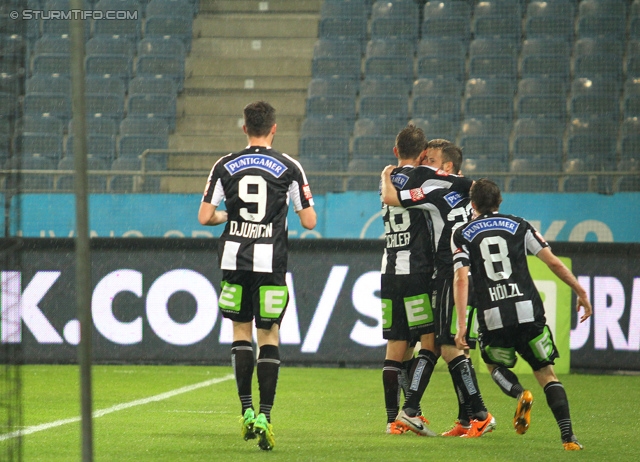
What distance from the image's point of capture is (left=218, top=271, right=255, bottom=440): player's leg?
18.2 feet

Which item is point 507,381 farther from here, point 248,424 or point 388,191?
point 248,424

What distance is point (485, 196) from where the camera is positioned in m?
5.70

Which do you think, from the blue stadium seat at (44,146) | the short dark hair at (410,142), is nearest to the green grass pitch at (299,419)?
the short dark hair at (410,142)

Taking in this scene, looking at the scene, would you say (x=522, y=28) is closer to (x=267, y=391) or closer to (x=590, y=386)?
(x=590, y=386)

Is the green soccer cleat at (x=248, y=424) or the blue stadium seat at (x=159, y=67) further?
the blue stadium seat at (x=159, y=67)

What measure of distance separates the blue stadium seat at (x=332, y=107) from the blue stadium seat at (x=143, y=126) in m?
2.24

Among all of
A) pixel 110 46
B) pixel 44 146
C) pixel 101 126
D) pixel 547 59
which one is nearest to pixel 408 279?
pixel 547 59

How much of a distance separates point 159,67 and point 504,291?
455 inches

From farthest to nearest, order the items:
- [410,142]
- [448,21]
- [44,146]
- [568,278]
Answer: [448,21] < [44,146] < [410,142] < [568,278]

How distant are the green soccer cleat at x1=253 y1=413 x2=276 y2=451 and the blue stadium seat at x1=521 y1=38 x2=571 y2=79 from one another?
10.7 m

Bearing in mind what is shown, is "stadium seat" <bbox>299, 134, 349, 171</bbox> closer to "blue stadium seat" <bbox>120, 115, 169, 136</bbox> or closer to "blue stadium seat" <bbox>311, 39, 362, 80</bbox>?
"blue stadium seat" <bbox>311, 39, 362, 80</bbox>

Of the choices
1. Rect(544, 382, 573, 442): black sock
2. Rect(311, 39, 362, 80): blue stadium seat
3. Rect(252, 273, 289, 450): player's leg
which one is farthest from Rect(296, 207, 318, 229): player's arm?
Rect(311, 39, 362, 80): blue stadium seat

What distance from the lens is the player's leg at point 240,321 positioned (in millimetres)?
5551

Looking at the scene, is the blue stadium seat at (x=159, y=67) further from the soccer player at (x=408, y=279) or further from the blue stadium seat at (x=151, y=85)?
the soccer player at (x=408, y=279)
